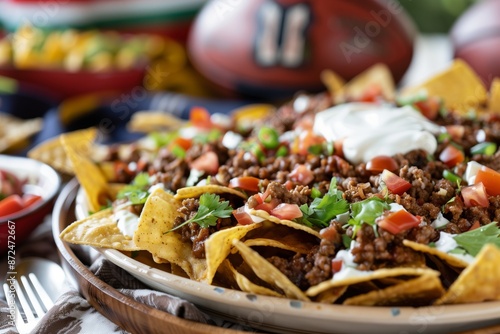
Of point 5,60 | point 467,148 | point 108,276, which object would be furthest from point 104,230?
point 5,60

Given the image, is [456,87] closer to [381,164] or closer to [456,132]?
[456,132]

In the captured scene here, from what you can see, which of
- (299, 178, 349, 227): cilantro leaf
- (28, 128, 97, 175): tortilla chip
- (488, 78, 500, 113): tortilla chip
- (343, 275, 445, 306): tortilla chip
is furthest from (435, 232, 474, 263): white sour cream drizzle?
(28, 128, 97, 175): tortilla chip

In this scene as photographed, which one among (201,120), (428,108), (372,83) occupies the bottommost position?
(372,83)

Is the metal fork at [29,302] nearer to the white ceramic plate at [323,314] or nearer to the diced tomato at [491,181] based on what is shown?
the white ceramic plate at [323,314]

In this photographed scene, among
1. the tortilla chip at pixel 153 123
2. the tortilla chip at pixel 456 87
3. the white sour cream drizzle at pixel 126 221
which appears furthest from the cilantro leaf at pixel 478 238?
the tortilla chip at pixel 153 123

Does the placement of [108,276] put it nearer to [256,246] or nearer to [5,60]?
[256,246]

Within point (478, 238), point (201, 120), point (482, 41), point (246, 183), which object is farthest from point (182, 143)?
point (482, 41)

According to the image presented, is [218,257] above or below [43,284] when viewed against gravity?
above
